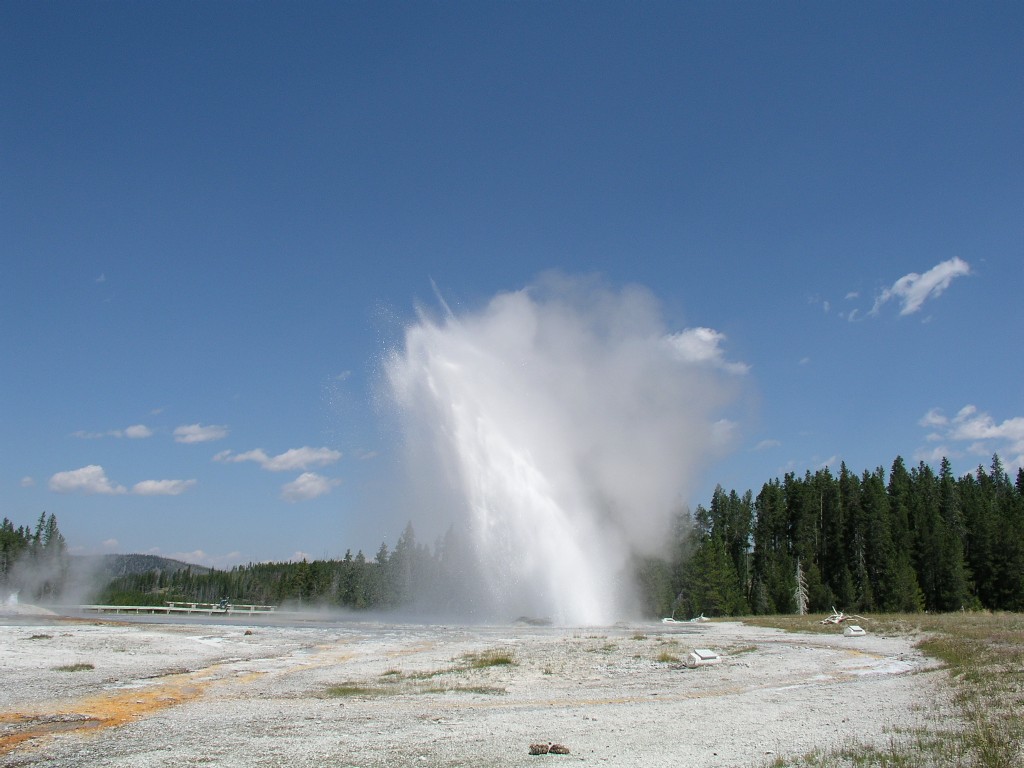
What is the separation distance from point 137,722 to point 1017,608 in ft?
317

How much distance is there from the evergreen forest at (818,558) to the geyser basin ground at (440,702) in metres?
35.8

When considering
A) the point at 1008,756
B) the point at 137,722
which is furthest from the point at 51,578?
the point at 1008,756

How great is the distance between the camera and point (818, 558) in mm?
102562

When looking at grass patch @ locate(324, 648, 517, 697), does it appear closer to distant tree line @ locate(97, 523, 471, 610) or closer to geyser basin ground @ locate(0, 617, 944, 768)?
geyser basin ground @ locate(0, 617, 944, 768)

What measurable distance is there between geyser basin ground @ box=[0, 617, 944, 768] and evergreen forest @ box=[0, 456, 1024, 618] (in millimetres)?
35820

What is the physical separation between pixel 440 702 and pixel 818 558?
95787mm

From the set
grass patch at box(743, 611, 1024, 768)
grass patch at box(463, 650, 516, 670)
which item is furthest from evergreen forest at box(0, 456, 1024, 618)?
grass patch at box(743, 611, 1024, 768)

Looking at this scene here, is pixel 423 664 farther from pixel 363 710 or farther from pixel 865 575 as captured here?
pixel 865 575

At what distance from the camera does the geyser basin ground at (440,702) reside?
44.9ft

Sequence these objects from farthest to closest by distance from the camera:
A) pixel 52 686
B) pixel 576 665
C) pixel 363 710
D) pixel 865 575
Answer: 1. pixel 865 575
2. pixel 576 665
3. pixel 52 686
4. pixel 363 710

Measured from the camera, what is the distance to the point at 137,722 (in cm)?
1661

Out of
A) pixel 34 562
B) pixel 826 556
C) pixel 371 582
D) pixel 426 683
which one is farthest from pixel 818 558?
pixel 34 562

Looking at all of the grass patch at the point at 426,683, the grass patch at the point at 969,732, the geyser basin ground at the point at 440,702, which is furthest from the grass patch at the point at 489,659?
the grass patch at the point at 969,732

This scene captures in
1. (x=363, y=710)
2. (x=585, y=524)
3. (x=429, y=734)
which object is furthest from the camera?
(x=585, y=524)
